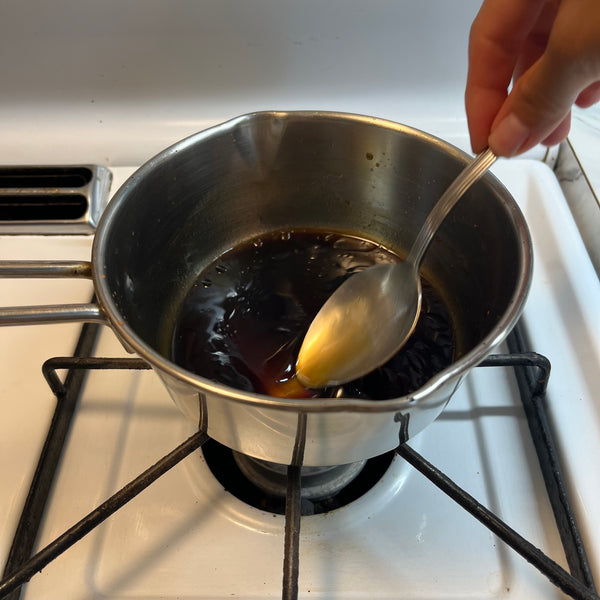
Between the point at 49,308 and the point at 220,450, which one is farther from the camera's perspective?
the point at 220,450

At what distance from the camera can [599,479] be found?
0.36 m

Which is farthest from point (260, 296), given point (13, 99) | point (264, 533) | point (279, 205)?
point (13, 99)

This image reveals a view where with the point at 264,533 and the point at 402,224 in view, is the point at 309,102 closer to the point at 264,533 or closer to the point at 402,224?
the point at 402,224

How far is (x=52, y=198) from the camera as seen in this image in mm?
549

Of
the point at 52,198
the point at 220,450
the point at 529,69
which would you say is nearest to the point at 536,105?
the point at 529,69

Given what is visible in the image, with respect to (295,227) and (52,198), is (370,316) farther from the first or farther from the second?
(52,198)

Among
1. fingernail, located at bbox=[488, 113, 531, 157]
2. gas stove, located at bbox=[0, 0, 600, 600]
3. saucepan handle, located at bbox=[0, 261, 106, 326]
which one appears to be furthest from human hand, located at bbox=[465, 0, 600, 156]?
saucepan handle, located at bbox=[0, 261, 106, 326]

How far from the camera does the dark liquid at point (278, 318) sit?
415 mm

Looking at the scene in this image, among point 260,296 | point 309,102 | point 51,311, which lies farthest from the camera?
point 309,102

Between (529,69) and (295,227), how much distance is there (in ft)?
0.88

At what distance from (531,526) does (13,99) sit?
63cm

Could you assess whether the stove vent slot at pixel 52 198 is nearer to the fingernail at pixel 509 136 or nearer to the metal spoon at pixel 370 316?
the metal spoon at pixel 370 316

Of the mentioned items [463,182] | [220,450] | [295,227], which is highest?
[463,182]

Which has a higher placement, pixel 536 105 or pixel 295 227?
pixel 536 105
